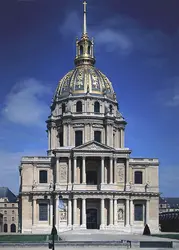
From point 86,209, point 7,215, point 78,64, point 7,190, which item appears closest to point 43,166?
point 86,209

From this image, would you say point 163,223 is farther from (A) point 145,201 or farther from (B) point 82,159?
(B) point 82,159

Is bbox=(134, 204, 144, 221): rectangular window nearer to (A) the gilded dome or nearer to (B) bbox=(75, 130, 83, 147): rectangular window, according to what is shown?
(B) bbox=(75, 130, 83, 147): rectangular window

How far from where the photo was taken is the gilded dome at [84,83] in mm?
85875

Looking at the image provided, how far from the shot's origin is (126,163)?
252 ft

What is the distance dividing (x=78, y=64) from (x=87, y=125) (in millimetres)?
13761

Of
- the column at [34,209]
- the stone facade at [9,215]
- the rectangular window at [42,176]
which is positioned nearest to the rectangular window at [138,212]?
the rectangular window at [42,176]

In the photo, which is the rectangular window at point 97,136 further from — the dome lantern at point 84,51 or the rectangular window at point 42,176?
the dome lantern at point 84,51

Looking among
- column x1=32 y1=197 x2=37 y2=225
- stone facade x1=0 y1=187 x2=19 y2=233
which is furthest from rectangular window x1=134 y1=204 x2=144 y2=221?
stone facade x1=0 y1=187 x2=19 y2=233

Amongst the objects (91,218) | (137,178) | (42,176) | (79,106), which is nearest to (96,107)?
(79,106)

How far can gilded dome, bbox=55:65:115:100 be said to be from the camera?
3381 inches

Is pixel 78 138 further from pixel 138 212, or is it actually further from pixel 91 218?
pixel 138 212

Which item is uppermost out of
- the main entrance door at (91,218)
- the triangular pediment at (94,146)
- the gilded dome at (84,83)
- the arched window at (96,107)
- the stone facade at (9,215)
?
the gilded dome at (84,83)

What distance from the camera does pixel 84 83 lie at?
8612 cm

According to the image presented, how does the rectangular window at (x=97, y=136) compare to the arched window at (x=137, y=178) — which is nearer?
the arched window at (x=137, y=178)
